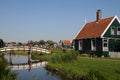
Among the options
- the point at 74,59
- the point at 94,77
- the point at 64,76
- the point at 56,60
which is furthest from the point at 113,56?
the point at 94,77

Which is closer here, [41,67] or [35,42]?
[41,67]

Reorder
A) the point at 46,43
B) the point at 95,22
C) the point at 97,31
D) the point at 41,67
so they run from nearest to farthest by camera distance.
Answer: the point at 41,67, the point at 97,31, the point at 95,22, the point at 46,43

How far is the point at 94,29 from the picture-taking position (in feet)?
157

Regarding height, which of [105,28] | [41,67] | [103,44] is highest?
[105,28]

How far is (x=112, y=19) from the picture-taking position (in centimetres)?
4453

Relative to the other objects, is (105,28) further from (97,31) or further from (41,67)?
(41,67)

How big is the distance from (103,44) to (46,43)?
321 ft

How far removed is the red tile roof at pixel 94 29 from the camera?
147 ft

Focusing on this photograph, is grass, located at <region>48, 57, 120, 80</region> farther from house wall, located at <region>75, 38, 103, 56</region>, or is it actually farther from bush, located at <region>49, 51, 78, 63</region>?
house wall, located at <region>75, 38, 103, 56</region>

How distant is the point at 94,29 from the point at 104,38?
508 cm

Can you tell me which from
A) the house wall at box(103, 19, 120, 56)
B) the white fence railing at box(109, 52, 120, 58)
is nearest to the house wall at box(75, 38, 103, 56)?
the house wall at box(103, 19, 120, 56)

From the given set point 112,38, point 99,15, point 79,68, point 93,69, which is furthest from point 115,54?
point 93,69

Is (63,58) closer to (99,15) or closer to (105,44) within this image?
(105,44)

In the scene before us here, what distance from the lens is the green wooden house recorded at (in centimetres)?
4309
